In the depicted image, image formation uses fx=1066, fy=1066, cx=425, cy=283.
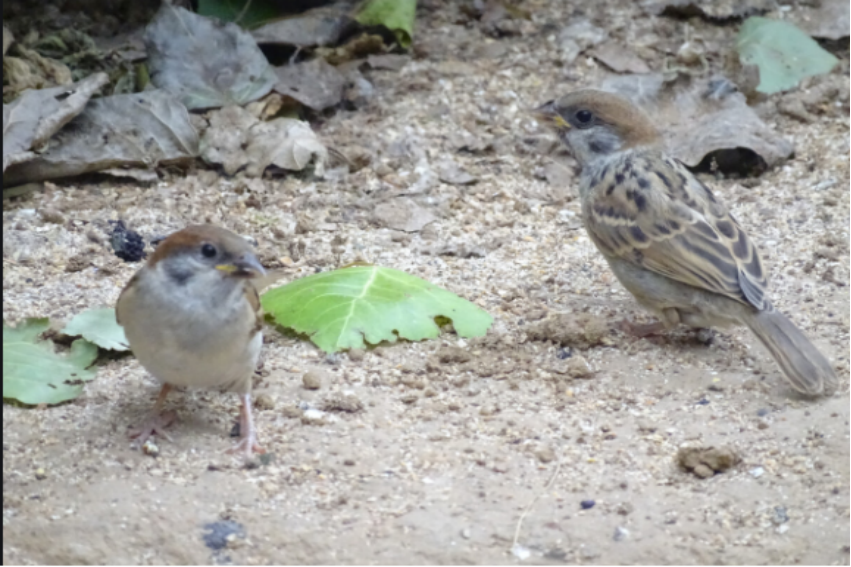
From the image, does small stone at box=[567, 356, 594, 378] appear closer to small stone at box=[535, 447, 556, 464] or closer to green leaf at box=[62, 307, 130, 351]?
small stone at box=[535, 447, 556, 464]

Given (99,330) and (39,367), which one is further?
(99,330)

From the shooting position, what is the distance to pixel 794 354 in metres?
4.48

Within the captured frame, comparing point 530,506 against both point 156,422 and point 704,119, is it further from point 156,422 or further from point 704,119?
point 704,119

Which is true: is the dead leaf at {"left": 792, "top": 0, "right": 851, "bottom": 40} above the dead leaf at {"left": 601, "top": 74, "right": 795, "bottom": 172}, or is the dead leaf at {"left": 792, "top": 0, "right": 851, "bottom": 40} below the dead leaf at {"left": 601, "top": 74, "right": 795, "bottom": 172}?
above

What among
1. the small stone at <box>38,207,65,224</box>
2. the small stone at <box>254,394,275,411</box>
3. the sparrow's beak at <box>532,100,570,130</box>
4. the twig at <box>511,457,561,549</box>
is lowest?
the small stone at <box>38,207,65,224</box>

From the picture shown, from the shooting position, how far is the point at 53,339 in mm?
4730

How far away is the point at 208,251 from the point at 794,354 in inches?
96.6

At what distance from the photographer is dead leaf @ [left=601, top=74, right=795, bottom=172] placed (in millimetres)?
6672

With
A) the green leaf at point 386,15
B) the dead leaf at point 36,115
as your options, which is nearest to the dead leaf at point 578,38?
the green leaf at point 386,15

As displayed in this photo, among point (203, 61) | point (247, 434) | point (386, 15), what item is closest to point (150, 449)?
point (247, 434)

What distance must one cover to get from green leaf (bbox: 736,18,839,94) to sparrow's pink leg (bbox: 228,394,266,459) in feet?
14.9

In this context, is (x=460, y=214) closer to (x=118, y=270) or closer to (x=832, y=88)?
(x=118, y=270)

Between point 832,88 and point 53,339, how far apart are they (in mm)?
5435

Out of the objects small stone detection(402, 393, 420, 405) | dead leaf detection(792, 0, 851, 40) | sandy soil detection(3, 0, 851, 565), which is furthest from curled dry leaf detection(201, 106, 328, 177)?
dead leaf detection(792, 0, 851, 40)
